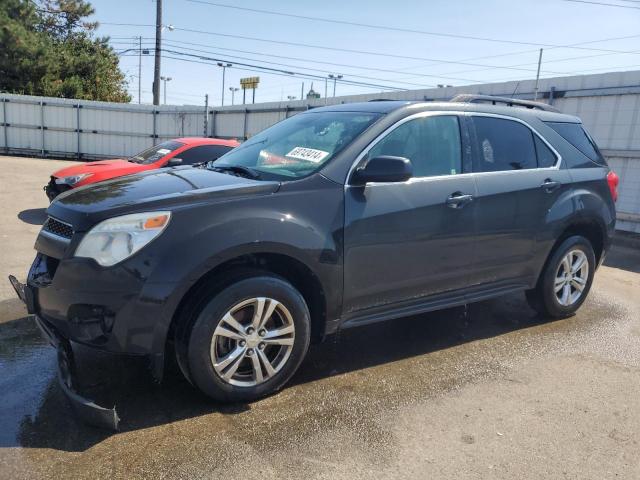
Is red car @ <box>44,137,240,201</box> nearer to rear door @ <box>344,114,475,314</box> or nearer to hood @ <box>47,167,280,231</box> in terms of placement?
hood @ <box>47,167,280,231</box>

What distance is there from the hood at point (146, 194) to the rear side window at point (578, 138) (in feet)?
9.81

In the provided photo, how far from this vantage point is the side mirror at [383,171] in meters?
3.29

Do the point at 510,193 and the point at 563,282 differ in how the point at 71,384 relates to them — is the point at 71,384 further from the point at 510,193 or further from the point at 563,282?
the point at 563,282

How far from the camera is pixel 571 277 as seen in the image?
4.83 metres

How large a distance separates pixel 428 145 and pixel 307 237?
51.9 inches

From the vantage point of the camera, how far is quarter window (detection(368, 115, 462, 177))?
3664 mm

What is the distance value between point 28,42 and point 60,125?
10.3 m

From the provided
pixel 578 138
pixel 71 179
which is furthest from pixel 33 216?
pixel 578 138

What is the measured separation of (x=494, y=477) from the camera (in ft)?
8.46

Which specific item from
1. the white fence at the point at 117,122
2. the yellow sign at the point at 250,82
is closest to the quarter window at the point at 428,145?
the white fence at the point at 117,122

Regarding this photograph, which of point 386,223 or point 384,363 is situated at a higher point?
point 386,223

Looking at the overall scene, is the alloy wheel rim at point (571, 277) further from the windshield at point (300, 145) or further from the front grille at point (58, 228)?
the front grille at point (58, 228)

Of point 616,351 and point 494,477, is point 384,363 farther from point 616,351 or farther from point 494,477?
point 616,351

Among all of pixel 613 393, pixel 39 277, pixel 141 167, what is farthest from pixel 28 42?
pixel 613 393
